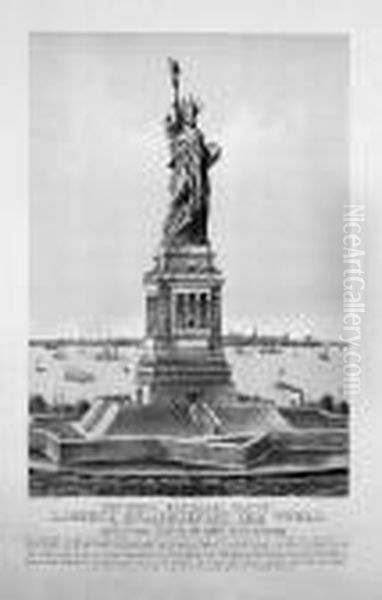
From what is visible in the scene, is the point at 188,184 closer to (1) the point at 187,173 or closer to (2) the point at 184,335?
(1) the point at 187,173

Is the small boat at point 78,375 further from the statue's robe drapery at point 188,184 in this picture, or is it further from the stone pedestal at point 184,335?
the statue's robe drapery at point 188,184

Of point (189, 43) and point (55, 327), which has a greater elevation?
point (189, 43)

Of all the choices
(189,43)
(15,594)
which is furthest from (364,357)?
(15,594)

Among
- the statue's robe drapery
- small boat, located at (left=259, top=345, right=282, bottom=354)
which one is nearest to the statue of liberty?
the statue's robe drapery

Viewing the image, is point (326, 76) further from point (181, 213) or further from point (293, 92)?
point (181, 213)

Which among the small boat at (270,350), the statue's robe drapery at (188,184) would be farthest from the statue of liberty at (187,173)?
the small boat at (270,350)

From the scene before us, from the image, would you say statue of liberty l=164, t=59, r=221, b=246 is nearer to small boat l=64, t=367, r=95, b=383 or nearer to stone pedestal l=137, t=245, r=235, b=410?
stone pedestal l=137, t=245, r=235, b=410
